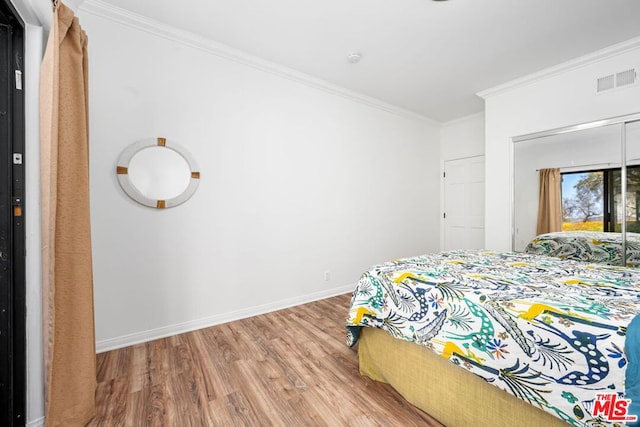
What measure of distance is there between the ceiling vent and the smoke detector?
8.31 feet

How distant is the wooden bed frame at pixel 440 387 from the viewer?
112 centimetres

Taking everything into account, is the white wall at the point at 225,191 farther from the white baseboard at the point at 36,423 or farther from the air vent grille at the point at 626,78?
the air vent grille at the point at 626,78

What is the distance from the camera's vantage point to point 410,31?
7.80ft

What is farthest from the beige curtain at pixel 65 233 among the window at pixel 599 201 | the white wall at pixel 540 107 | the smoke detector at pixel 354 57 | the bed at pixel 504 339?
the window at pixel 599 201

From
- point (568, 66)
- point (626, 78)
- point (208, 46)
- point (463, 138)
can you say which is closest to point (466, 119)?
point (463, 138)

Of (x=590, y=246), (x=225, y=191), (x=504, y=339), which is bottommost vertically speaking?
(x=504, y=339)

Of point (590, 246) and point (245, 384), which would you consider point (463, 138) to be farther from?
point (245, 384)

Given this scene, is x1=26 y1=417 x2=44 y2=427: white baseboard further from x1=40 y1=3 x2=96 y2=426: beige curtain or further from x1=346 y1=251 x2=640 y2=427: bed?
x1=346 y1=251 x2=640 y2=427: bed

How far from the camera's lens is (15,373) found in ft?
4.18

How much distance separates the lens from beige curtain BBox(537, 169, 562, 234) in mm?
2955

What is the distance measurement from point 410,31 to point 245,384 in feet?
10.4

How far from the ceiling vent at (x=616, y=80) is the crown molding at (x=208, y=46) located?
243cm

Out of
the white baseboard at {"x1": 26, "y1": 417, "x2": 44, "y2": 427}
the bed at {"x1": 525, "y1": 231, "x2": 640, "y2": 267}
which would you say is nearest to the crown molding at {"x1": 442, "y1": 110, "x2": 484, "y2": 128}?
the bed at {"x1": 525, "y1": 231, "x2": 640, "y2": 267}

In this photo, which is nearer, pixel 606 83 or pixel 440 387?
pixel 440 387
